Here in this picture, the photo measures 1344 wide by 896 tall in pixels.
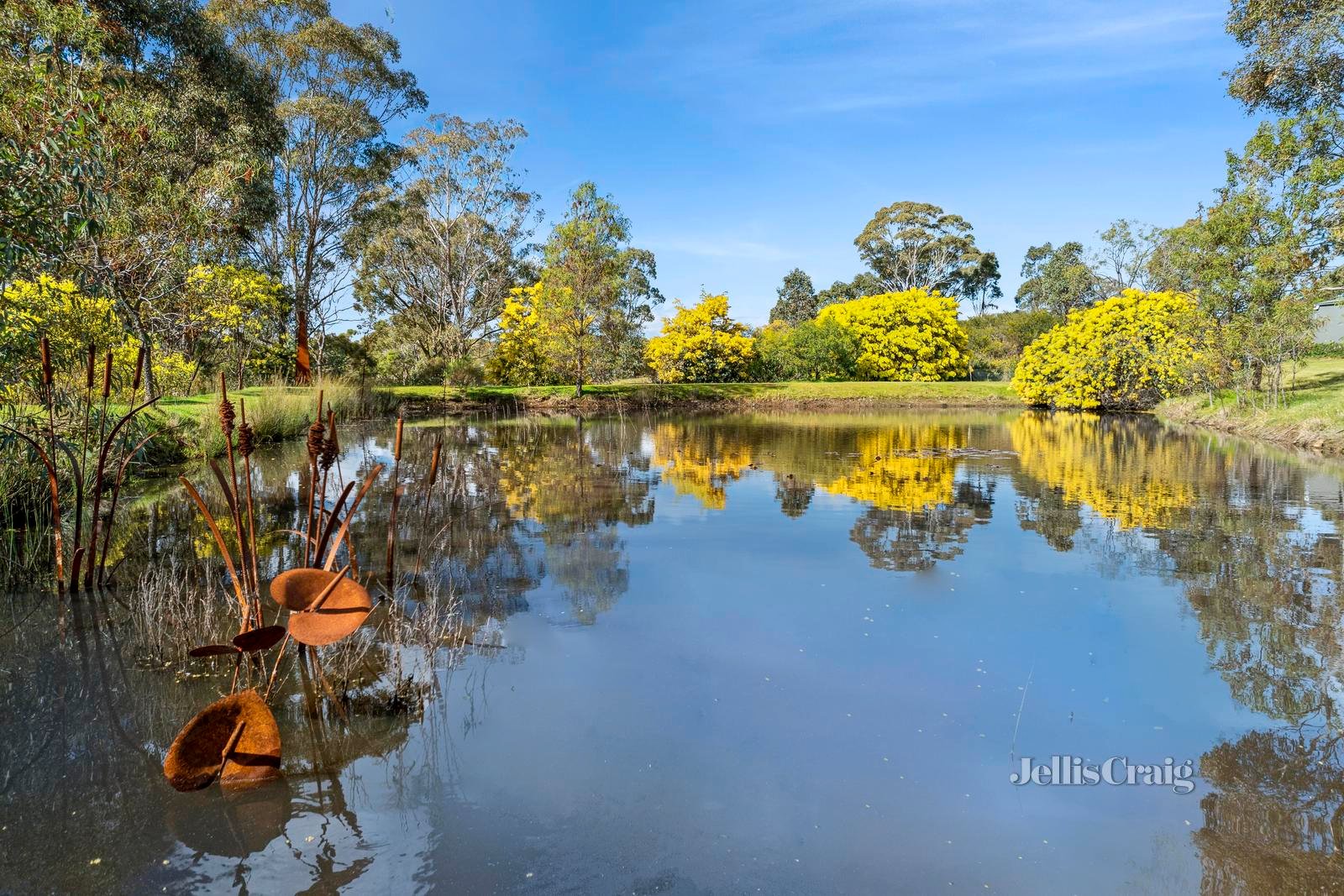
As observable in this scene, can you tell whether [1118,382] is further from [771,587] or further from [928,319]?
[771,587]

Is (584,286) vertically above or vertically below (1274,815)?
above

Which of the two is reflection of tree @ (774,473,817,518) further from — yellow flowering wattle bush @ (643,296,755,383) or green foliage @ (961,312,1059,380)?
green foliage @ (961,312,1059,380)

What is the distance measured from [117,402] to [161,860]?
12.2 metres

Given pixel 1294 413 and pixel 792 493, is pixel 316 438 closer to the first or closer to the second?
pixel 792 493

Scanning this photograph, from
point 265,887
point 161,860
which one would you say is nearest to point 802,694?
point 265,887

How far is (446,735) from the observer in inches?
147

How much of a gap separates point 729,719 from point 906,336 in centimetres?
4071

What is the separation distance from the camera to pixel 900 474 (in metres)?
13.5

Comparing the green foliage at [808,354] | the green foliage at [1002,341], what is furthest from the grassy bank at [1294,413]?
the green foliage at [808,354]

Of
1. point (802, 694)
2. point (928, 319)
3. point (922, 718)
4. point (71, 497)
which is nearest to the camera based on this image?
point (922, 718)

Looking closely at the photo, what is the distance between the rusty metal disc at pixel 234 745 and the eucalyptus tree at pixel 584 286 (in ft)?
91.7

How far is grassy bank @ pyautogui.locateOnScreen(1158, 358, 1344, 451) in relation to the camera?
1625cm

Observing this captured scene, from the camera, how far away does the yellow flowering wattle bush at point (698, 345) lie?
38812mm

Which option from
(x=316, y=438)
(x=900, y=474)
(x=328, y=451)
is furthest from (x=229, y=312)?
(x=316, y=438)
